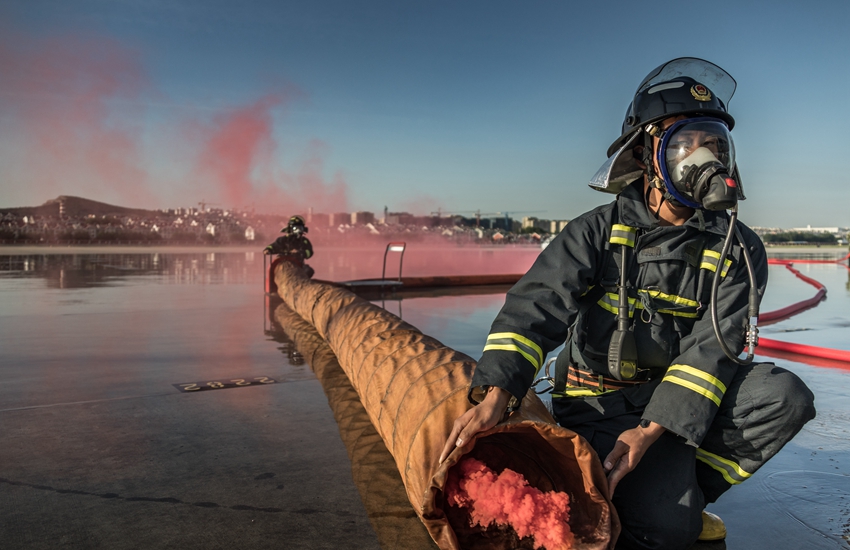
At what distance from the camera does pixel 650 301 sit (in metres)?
1.92

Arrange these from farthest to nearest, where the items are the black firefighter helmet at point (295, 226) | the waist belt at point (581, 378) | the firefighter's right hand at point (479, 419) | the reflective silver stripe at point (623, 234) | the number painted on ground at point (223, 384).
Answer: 1. the black firefighter helmet at point (295, 226)
2. the number painted on ground at point (223, 384)
3. the waist belt at point (581, 378)
4. the reflective silver stripe at point (623, 234)
5. the firefighter's right hand at point (479, 419)

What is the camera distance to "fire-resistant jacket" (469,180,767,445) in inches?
69.4

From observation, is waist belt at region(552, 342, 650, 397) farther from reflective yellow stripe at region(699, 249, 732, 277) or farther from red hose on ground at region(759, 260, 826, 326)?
red hose on ground at region(759, 260, 826, 326)

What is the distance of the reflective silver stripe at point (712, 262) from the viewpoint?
1.91 m

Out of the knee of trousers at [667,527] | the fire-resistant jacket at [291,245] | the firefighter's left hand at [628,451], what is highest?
the fire-resistant jacket at [291,245]

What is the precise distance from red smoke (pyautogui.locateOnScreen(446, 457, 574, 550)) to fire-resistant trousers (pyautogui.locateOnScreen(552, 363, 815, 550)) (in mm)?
310

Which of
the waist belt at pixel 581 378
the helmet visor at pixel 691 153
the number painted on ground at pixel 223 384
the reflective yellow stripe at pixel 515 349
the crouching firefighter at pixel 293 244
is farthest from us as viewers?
the crouching firefighter at pixel 293 244

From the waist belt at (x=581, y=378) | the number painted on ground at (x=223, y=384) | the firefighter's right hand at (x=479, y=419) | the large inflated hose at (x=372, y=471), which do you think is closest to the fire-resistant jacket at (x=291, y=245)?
the large inflated hose at (x=372, y=471)

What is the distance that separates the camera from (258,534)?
1.86 metres

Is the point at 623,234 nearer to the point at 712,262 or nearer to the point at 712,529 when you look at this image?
the point at 712,262

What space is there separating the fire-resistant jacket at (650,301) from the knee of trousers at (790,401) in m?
0.13

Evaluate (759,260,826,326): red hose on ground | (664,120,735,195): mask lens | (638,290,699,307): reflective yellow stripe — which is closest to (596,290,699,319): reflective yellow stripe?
(638,290,699,307): reflective yellow stripe

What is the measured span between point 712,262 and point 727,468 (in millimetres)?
694

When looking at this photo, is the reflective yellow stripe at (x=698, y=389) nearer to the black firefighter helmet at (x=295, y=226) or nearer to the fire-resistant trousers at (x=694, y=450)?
the fire-resistant trousers at (x=694, y=450)
